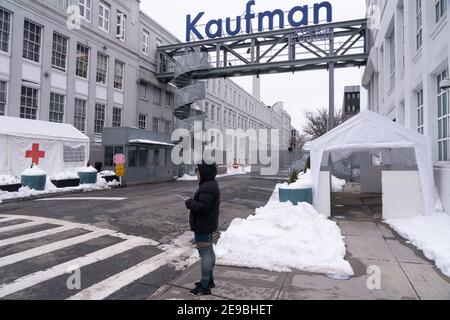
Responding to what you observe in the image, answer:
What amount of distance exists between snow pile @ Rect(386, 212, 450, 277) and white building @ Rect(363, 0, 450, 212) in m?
0.91

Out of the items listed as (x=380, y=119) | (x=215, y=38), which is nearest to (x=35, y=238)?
(x=380, y=119)

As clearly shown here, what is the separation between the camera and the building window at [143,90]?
31.6 metres

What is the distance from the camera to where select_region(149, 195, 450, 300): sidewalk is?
449 cm

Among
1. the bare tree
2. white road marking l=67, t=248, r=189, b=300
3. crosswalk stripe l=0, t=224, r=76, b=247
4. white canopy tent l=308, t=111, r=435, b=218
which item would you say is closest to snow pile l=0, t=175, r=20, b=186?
crosswalk stripe l=0, t=224, r=76, b=247

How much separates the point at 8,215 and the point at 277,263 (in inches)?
343

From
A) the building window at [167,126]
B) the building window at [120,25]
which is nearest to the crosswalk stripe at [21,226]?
the building window at [120,25]

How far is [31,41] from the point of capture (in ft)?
68.2

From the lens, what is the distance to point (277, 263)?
5.69m

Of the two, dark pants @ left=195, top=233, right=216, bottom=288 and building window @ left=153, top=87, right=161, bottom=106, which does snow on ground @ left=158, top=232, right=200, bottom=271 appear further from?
building window @ left=153, top=87, right=161, bottom=106

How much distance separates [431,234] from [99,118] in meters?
24.5

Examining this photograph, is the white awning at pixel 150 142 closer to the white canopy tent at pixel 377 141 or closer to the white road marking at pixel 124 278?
the white canopy tent at pixel 377 141

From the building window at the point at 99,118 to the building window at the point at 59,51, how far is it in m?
4.12
